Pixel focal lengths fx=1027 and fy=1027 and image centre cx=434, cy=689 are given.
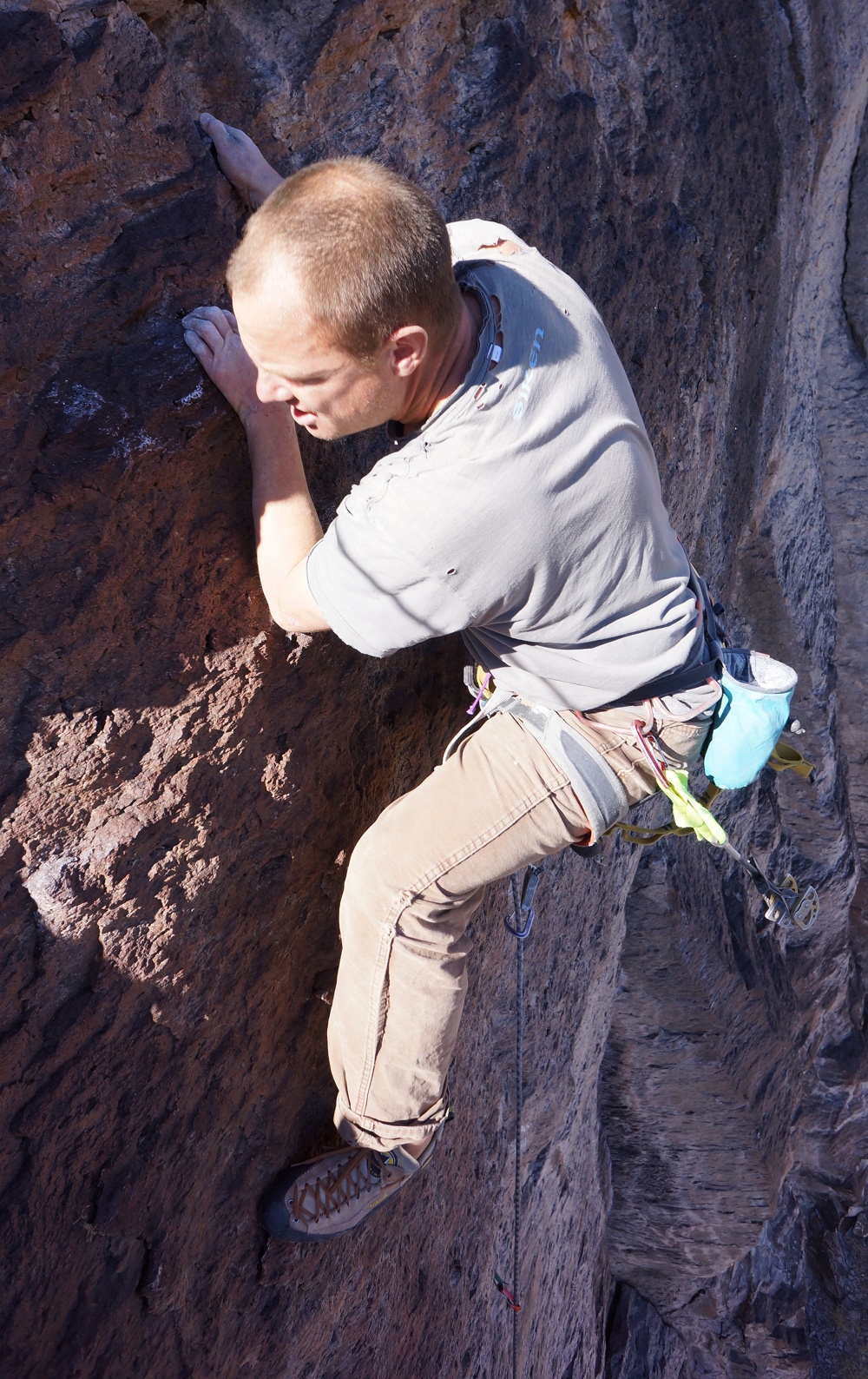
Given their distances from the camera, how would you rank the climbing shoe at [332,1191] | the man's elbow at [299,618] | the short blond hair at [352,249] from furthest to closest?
the climbing shoe at [332,1191] < the man's elbow at [299,618] < the short blond hair at [352,249]

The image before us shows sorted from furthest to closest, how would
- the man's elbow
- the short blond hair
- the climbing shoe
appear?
the climbing shoe → the man's elbow → the short blond hair

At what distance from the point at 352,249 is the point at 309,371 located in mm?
200

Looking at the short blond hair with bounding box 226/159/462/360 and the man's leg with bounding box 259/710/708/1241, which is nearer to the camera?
the short blond hair with bounding box 226/159/462/360

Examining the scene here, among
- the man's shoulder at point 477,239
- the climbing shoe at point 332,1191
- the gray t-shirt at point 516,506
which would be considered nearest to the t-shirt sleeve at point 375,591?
the gray t-shirt at point 516,506

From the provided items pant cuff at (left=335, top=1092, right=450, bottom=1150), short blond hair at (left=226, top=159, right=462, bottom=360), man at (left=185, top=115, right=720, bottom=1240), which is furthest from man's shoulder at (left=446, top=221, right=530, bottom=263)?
pant cuff at (left=335, top=1092, right=450, bottom=1150)

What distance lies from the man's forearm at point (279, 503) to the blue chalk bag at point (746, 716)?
858 mm

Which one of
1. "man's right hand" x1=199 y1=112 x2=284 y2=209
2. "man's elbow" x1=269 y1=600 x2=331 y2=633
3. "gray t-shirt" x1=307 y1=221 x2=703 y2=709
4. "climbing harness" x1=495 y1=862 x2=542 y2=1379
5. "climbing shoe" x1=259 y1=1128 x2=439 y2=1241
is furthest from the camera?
"climbing harness" x1=495 y1=862 x2=542 y2=1379

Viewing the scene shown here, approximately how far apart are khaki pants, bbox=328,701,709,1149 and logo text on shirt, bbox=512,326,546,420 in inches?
27.8

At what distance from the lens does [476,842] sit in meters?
2.04

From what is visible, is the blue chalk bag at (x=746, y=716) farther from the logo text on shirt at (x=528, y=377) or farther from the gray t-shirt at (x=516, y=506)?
the logo text on shirt at (x=528, y=377)

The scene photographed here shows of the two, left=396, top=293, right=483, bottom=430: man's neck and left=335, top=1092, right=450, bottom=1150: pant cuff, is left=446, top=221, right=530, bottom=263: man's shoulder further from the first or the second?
left=335, top=1092, right=450, bottom=1150: pant cuff

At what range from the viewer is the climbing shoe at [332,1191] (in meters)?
2.29

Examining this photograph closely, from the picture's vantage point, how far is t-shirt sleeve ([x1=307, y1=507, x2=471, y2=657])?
162 centimetres

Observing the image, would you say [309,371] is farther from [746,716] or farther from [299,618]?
[746,716]
